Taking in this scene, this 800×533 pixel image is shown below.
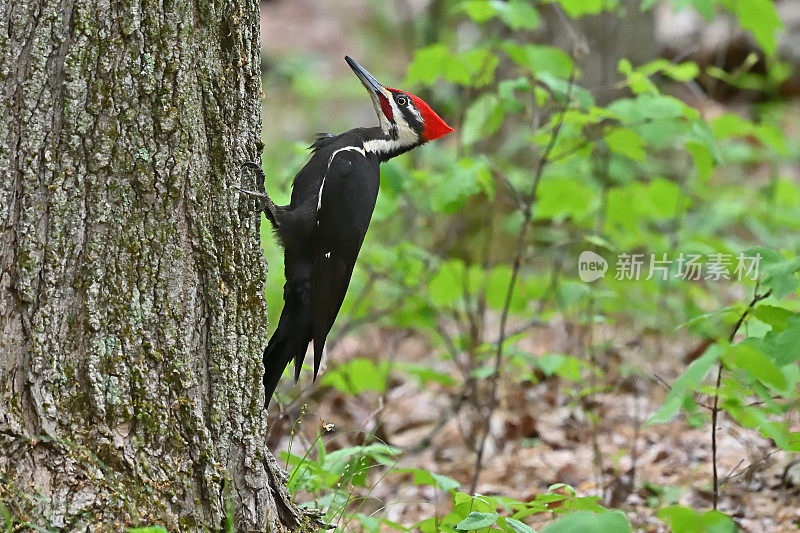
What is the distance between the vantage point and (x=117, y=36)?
63.5 inches

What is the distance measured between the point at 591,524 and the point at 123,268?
1.03 meters

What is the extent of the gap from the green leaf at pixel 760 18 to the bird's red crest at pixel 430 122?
1010mm

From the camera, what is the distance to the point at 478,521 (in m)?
1.61

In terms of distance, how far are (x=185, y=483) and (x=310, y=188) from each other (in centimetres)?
106

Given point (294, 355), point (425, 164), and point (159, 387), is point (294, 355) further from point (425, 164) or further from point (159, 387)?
point (425, 164)

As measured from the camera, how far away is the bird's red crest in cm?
266

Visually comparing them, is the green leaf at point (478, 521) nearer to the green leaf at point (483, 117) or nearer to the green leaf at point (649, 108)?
the green leaf at point (649, 108)

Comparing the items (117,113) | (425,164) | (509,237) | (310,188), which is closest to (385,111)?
(310,188)

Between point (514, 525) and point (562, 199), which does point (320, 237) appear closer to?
point (514, 525)

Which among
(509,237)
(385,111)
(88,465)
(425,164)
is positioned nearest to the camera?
(88,465)

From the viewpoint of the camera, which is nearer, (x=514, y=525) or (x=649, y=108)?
(x=514, y=525)

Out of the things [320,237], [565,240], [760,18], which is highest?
[760,18]

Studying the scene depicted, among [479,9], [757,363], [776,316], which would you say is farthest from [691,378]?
[479,9]
